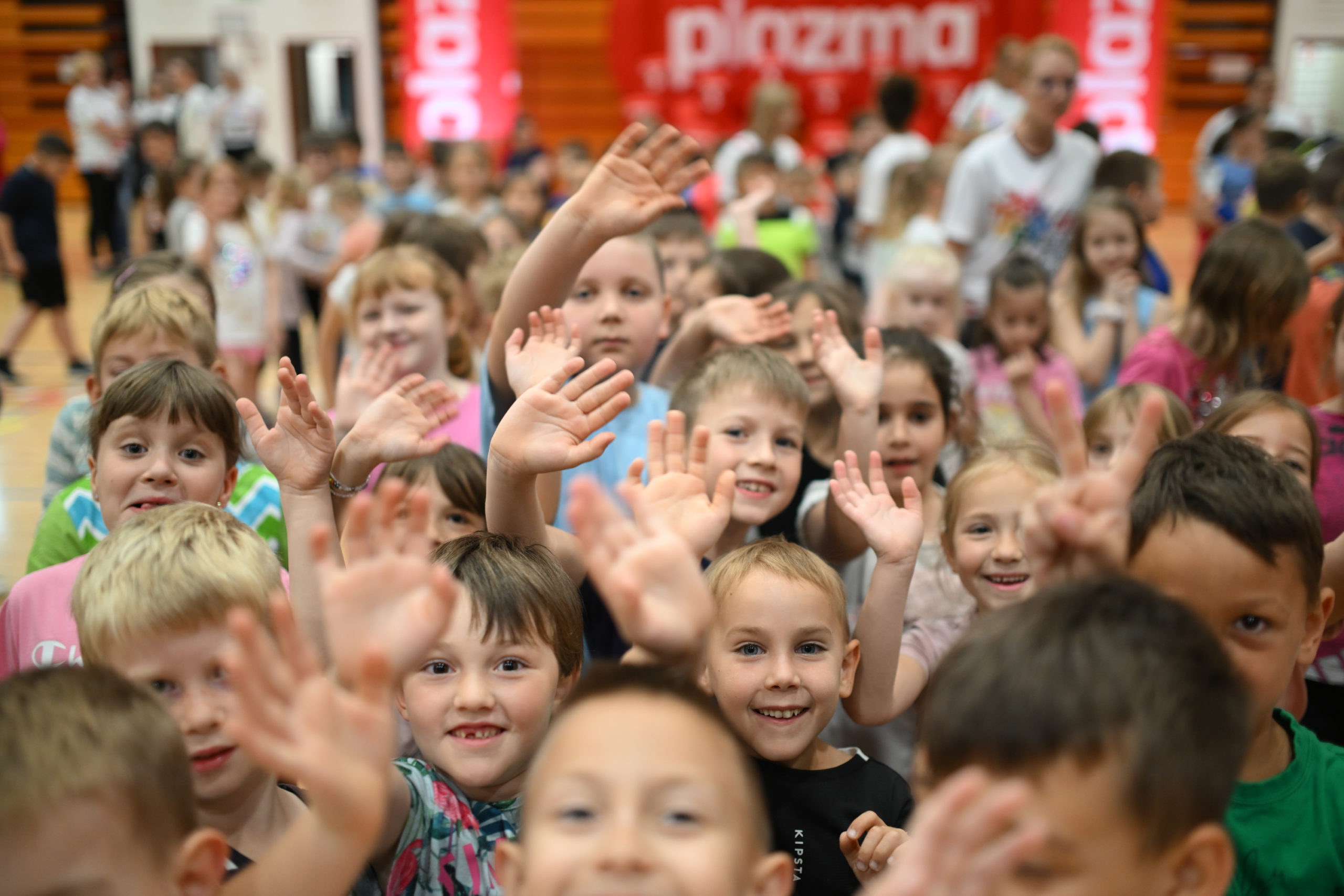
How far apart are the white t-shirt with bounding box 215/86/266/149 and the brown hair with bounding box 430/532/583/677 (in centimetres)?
1111

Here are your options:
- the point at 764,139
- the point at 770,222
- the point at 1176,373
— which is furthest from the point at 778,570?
the point at 764,139

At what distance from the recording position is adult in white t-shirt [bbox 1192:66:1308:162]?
8656 mm

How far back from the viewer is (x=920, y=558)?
265 cm

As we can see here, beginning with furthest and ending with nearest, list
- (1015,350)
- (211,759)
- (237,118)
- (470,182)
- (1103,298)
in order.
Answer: (237,118)
(470,182)
(1103,298)
(1015,350)
(211,759)

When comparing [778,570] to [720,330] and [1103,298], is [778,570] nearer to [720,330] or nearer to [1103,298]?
[720,330]

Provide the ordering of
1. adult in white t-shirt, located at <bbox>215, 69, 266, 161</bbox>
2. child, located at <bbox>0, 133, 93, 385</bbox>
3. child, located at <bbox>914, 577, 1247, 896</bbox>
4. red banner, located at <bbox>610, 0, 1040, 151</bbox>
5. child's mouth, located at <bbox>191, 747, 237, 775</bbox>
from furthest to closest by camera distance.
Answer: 1. red banner, located at <bbox>610, 0, 1040, 151</bbox>
2. adult in white t-shirt, located at <bbox>215, 69, 266, 161</bbox>
3. child, located at <bbox>0, 133, 93, 385</bbox>
4. child's mouth, located at <bbox>191, 747, 237, 775</bbox>
5. child, located at <bbox>914, 577, 1247, 896</bbox>

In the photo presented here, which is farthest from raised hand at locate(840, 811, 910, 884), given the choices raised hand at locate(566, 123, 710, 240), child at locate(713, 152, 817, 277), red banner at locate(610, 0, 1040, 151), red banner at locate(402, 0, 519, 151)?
red banner at locate(610, 0, 1040, 151)

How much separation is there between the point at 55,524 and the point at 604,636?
4.02ft

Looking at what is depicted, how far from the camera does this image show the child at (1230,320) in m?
3.26

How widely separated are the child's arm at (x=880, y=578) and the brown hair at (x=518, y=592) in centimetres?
51

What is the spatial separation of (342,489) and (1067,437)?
1409 millimetres

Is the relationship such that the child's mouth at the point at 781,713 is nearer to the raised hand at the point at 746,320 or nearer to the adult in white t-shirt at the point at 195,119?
the raised hand at the point at 746,320

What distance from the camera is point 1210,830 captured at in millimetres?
1170

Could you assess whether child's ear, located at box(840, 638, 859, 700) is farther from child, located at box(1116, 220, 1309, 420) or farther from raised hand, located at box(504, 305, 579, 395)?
child, located at box(1116, 220, 1309, 420)
